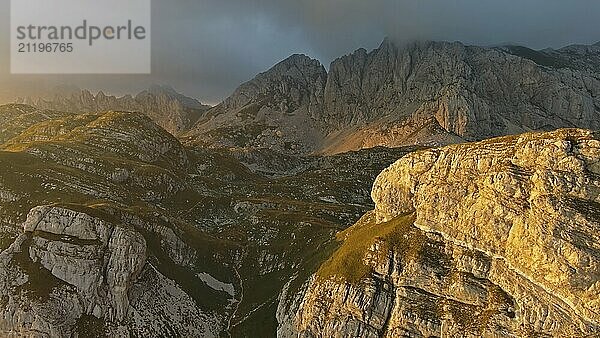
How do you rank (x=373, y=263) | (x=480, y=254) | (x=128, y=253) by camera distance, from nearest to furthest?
(x=480, y=254)
(x=373, y=263)
(x=128, y=253)

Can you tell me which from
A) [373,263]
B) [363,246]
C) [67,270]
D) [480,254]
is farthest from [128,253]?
[480,254]

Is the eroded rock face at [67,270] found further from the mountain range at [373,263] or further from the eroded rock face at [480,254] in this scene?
the eroded rock face at [480,254]

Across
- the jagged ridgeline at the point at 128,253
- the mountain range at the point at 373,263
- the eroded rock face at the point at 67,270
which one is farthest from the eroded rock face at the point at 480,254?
the eroded rock face at the point at 67,270

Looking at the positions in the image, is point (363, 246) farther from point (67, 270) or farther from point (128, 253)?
point (67, 270)

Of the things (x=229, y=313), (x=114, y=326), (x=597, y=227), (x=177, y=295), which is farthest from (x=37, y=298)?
(x=597, y=227)

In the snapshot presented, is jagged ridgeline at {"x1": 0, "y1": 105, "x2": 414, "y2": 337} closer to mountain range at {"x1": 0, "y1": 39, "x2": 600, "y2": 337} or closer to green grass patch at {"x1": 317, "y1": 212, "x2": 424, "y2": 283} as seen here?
mountain range at {"x1": 0, "y1": 39, "x2": 600, "y2": 337}

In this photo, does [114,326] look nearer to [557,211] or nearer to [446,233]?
[446,233]
